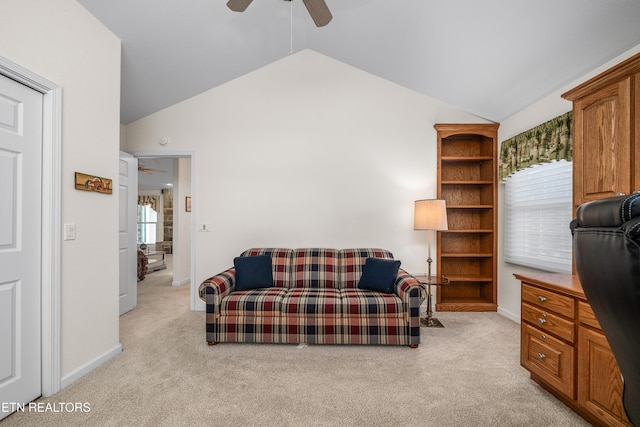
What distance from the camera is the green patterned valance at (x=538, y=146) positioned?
2572 mm

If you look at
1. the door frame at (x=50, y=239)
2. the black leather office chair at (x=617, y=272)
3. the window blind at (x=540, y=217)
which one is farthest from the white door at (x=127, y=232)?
the window blind at (x=540, y=217)

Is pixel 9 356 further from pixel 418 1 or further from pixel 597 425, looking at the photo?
pixel 418 1

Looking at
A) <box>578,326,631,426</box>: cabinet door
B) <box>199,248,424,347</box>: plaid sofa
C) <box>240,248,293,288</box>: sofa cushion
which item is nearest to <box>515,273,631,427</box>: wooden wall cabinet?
<box>578,326,631,426</box>: cabinet door

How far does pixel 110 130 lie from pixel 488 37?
10.5 ft

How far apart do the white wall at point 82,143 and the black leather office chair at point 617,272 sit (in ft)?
8.74

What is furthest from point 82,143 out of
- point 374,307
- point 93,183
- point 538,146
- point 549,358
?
point 538,146

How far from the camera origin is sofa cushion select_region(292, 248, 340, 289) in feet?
10.6

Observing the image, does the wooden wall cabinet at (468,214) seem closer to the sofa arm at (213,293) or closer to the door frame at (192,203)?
the sofa arm at (213,293)

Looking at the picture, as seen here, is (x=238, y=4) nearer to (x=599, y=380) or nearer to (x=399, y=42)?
(x=399, y=42)

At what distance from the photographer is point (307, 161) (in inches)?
148

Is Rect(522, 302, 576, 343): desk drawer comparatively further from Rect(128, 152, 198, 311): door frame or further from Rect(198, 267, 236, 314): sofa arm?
Rect(128, 152, 198, 311): door frame

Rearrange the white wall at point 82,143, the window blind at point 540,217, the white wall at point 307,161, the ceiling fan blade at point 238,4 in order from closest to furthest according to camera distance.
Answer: the white wall at point 82,143, the ceiling fan blade at point 238,4, the window blind at point 540,217, the white wall at point 307,161

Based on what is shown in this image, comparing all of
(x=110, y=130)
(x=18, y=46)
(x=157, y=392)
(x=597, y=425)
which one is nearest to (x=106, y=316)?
(x=157, y=392)

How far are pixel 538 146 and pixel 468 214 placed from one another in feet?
3.88
